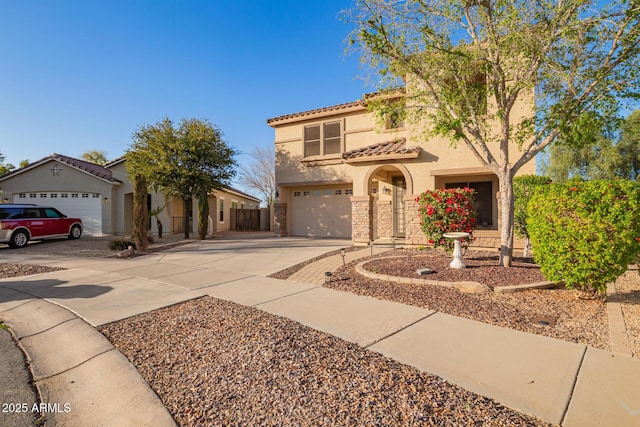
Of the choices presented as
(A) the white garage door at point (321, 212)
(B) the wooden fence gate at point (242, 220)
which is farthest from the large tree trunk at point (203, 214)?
(B) the wooden fence gate at point (242, 220)

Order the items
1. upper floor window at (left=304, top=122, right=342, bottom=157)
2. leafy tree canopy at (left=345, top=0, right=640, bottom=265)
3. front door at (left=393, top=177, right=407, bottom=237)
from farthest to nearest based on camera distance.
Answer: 1. upper floor window at (left=304, top=122, right=342, bottom=157)
2. front door at (left=393, top=177, right=407, bottom=237)
3. leafy tree canopy at (left=345, top=0, right=640, bottom=265)

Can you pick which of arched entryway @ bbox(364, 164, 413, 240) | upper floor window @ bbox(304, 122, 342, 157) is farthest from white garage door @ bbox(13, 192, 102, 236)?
arched entryway @ bbox(364, 164, 413, 240)

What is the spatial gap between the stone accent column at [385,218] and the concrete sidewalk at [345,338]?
8385 millimetres

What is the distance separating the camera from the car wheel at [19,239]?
12773 mm

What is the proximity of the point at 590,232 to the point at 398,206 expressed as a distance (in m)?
9.64

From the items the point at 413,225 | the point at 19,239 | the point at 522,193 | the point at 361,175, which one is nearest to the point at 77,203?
the point at 19,239

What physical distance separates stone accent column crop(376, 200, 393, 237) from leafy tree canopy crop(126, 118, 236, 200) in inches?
319

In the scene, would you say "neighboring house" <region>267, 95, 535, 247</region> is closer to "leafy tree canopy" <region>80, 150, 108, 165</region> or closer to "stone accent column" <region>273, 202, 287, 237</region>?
"stone accent column" <region>273, 202, 287, 237</region>

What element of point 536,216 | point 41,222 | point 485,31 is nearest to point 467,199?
point 536,216

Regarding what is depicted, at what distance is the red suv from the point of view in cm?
1262

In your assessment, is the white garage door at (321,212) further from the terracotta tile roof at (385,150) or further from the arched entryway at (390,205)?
the terracotta tile roof at (385,150)

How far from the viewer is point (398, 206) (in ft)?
46.4

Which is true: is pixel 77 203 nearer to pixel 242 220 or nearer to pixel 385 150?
pixel 242 220

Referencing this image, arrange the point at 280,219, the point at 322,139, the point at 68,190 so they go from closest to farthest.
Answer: the point at 322,139
the point at 280,219
the point at 68,190
